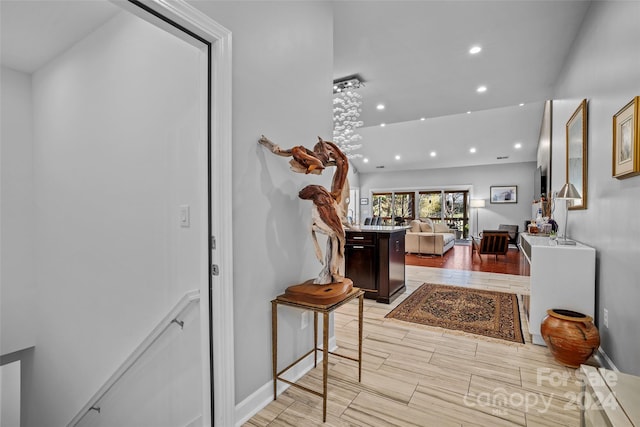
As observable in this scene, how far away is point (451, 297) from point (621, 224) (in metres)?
2.40

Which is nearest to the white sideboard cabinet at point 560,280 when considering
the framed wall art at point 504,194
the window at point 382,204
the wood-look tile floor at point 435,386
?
the wood-look tile floor at point 435,386

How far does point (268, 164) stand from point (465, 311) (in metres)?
3.02

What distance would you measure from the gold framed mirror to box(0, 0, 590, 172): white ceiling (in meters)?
0.90

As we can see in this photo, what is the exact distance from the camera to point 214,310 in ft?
5.28

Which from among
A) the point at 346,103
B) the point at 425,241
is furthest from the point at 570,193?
the point at 425,241

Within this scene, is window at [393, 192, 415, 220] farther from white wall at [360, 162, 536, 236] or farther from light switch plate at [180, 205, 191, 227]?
light switch plate at [180, 205, 191, 227]

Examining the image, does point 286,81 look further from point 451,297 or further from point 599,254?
point 451,297

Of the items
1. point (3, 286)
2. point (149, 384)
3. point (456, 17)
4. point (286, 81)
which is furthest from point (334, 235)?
point (3, 286)

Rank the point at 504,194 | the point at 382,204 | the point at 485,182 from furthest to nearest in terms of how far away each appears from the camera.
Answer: the point at 382,204, the point at 485,182, the point at 504,194

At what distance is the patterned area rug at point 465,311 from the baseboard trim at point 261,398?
1560mm

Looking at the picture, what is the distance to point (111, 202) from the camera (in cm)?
223

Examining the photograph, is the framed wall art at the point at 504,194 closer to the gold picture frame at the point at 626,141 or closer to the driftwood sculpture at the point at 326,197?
the gold picture frame at the point at 626,141

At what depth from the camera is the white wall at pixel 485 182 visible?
11.2m

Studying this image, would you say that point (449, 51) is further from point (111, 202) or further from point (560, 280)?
point (111, 202)
